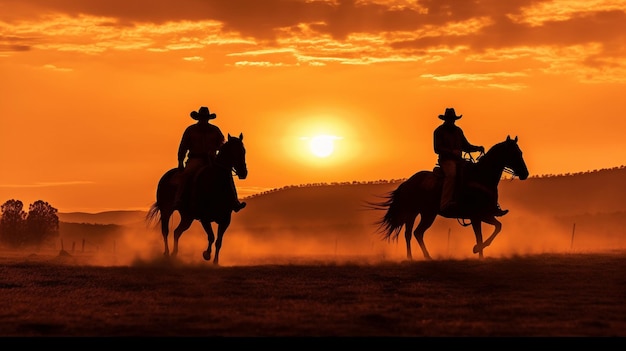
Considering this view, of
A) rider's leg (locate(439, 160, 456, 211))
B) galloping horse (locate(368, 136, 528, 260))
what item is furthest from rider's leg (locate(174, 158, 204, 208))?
rider's leg (locate(439, 160, 456, 211))

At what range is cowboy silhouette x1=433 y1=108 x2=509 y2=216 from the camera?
3116cm

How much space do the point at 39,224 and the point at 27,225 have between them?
3.88 ft

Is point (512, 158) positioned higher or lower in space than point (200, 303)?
higher

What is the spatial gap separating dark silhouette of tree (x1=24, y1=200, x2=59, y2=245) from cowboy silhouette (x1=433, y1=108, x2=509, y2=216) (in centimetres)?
8109

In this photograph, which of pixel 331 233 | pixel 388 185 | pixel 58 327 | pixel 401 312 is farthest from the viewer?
pixel 388 185

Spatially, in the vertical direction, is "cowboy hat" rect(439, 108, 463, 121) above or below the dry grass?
above

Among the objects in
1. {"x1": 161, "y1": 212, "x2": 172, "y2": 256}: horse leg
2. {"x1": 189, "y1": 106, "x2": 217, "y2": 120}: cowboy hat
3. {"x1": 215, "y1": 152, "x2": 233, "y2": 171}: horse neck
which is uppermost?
{"x1": 189, "y1": 106, "x2": 217, "y2": 120}: cowboy hat

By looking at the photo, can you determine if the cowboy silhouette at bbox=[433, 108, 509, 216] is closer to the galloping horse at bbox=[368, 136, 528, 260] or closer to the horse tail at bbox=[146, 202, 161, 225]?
the galloping horse at bbox=[368, 136, 528, 260]

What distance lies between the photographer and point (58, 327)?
59.8 feet

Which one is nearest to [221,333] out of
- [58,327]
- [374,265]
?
[58,327]

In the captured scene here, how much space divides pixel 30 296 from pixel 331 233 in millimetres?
110693

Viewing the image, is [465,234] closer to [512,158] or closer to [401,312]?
[512,158]

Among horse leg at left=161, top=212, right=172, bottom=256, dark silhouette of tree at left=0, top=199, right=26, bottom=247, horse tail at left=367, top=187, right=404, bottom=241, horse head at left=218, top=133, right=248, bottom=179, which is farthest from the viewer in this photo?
dark silhouette of tree at left=0, top=199, right=26, bottom=247

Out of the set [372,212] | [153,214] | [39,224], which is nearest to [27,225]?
[39,224]
